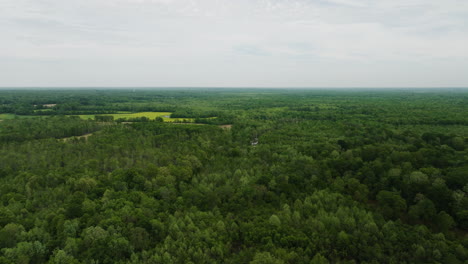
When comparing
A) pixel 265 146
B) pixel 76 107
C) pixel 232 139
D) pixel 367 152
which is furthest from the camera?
pixel 76 107

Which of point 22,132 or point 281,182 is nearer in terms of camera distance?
point 281,182

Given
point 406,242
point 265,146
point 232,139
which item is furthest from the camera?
point 232,139

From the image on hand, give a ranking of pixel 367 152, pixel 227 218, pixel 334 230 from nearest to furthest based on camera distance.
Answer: pixel 334 230 → pixel 227 218 → pixel 367 152

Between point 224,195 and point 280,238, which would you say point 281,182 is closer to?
point 224,195

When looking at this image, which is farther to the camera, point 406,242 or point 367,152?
point 367,152

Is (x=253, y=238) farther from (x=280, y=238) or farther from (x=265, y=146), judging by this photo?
(x=265, y=146)

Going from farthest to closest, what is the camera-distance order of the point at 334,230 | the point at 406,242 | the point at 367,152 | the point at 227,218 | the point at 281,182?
the point at 367,152, the point at 281,182, the point at 227,218, the point at 334,230, the point at 406,242

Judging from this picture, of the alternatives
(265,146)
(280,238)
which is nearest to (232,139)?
(265,146)

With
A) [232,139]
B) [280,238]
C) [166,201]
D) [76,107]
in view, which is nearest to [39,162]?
[166,201]

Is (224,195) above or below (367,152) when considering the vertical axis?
below
